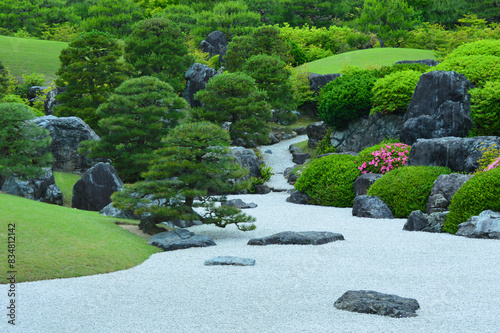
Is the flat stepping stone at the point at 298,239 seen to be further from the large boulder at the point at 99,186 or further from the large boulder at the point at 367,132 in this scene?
the large boulder at the point at 367,132

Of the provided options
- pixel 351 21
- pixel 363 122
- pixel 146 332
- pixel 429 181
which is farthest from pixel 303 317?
pixel 351 21

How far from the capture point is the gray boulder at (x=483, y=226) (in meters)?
8.32

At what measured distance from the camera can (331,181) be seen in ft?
44.8

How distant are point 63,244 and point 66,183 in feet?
29.0

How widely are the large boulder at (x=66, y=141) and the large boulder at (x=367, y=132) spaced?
1006cm

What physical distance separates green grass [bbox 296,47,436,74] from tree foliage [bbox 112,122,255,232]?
78.4 feet

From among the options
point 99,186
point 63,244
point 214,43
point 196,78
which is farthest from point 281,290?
point 214,43

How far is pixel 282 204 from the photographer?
1431 centimetres

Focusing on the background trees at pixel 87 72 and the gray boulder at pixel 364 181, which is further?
the background trees at pixel 87 72

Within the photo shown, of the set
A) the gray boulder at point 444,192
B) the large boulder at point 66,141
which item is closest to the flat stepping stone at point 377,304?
the gray boulder at point 444,192

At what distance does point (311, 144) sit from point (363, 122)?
4.63m

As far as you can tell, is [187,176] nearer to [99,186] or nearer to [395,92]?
[99,186]

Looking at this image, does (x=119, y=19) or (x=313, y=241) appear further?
(x=119, y=19)

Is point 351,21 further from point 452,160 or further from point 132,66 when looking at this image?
point 452,160
